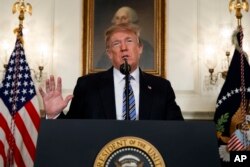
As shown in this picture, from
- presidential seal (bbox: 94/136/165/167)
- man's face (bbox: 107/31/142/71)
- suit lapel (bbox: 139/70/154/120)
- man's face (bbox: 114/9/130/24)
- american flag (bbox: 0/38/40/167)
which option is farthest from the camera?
man's face (bbox: 114/9/130/24)

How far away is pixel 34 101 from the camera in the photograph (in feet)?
14.0

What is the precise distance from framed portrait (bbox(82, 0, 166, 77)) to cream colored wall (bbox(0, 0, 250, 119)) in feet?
0.28

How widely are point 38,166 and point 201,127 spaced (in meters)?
0.65

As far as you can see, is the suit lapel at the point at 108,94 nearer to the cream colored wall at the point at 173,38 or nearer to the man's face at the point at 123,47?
the man's face at the point at 123,47

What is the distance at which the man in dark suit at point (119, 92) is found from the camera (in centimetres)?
244

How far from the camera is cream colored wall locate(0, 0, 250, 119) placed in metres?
4.93

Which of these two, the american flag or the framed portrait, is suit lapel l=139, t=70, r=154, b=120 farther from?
the framed portrait

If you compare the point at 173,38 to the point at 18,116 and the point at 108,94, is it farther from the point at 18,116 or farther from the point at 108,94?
the point at 108,94

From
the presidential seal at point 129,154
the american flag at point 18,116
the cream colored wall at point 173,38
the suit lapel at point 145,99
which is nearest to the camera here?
the presidential seal at point 129,154

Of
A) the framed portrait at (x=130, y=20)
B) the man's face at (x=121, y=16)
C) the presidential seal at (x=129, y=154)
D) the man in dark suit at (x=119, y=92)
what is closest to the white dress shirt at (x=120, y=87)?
the man in dark suit at (x=119, y=92)

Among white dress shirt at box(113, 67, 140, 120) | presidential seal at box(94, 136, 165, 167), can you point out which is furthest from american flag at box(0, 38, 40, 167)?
presidential seal at box(94, 136, 165, 167)

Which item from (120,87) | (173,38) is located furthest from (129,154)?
(173,38)

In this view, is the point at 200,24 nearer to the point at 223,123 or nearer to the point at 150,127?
the point at 223,123

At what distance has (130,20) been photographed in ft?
16.9
